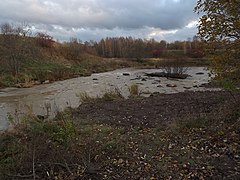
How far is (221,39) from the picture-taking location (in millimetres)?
7020

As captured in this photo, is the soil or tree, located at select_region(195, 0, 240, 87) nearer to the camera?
tree, located at select_region(195, 0, 240, 87)

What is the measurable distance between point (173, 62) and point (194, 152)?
31429 millimetres

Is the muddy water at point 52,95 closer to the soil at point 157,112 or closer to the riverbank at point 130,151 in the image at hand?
the soil at point 157,112

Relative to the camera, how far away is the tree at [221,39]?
669cm

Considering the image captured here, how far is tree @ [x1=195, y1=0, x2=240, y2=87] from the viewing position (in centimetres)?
669

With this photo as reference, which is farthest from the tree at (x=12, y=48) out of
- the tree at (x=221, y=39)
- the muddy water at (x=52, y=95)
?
the tree at (x=221, y=39)

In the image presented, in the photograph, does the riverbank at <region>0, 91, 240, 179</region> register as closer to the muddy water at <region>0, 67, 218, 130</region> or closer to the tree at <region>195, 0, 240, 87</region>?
the tree at <region>195, 0, 240, 87</region>

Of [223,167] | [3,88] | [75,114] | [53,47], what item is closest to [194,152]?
[223,167]

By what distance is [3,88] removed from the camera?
2914cm

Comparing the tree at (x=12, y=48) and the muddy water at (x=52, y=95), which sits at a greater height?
the tree at (x=12, y=48)

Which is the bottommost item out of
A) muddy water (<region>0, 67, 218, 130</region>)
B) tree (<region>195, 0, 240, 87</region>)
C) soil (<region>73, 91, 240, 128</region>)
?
muddy water (<region>0, 67, 218, 130</region>)

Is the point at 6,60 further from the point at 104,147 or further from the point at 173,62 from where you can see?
the point at 104,147

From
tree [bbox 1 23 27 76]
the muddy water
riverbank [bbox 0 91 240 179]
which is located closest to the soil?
riverbank [bbox 0 91 240 179]

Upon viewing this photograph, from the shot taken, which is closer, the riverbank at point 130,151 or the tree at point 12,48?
the riverbank at point 130,151
